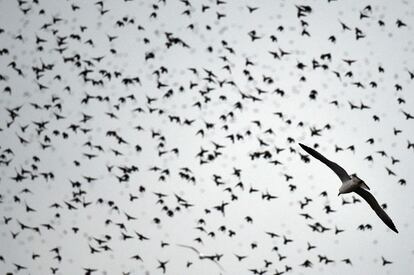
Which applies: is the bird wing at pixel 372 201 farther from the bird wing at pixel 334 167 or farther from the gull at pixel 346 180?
the bird wing at pixel 334 167

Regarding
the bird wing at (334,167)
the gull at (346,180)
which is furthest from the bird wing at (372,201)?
the bird wing at (334,167)

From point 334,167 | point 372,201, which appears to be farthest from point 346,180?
point 372,201

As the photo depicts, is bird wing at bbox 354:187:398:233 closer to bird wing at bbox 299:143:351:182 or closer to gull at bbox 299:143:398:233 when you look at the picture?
gull at bbox 299:143:398:233

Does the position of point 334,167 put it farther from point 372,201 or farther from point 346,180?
point 372,201

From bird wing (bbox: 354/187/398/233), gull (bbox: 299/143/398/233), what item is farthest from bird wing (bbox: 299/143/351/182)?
bird wing (bbox: 354/187/398/233)

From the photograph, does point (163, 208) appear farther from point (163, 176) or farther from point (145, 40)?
point (145, 40)

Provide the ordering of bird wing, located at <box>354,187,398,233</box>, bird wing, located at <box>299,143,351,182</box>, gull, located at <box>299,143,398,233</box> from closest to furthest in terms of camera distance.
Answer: gull, located at <box>299,143,398,233</box>
bird wing, located at <box>299,143,351,182</box>
bird wing, located at <box>354,187,398,233</box>

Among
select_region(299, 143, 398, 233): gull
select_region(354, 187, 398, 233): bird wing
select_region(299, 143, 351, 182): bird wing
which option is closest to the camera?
select_region(299, 143, 398, 233): gull

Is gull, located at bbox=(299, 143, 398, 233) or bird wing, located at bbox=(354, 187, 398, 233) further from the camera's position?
bird wing, located at bbox=(354, 187, 398, 233)

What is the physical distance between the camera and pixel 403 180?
124 feet

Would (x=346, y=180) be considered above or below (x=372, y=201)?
above

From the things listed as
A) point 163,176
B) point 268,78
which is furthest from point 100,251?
point 268,78

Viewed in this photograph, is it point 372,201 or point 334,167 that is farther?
point 372,201

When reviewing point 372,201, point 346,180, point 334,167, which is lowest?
point 372,201
